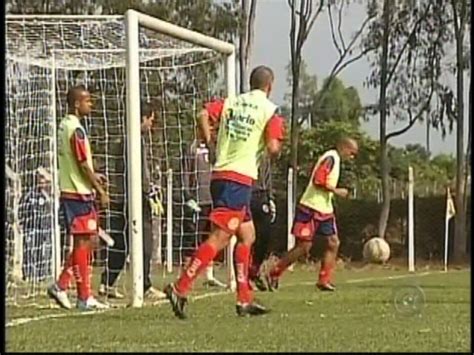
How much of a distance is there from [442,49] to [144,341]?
30676mm

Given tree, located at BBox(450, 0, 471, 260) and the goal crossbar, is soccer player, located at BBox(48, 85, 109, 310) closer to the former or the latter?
the goal crossbar

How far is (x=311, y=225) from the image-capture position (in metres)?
13.9

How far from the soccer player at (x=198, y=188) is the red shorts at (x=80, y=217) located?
3615 millimetres

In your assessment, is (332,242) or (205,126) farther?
(332,242)

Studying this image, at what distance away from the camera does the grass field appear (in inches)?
282

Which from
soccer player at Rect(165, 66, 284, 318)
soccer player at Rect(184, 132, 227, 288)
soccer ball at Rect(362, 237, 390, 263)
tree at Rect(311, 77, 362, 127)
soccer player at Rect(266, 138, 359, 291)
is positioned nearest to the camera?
soccer player at Rect(165, 66, 284, 318)

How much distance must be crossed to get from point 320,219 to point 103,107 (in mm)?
3057

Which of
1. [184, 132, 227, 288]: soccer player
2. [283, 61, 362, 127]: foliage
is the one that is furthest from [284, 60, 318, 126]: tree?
[184, 132, 227, 288]: soccer player

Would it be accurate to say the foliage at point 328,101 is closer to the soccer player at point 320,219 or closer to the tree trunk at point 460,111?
the tree trunk at point 460,111

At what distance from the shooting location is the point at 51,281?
14.5m

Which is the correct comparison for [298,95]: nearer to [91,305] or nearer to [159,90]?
[159,90]

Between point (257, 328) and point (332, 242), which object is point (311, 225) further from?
point (257, 328)

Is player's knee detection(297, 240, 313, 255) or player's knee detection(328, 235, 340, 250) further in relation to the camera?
player's knee detection(328, 235, 340, 250)

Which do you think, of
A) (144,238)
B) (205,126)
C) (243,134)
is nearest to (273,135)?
(243,134)
